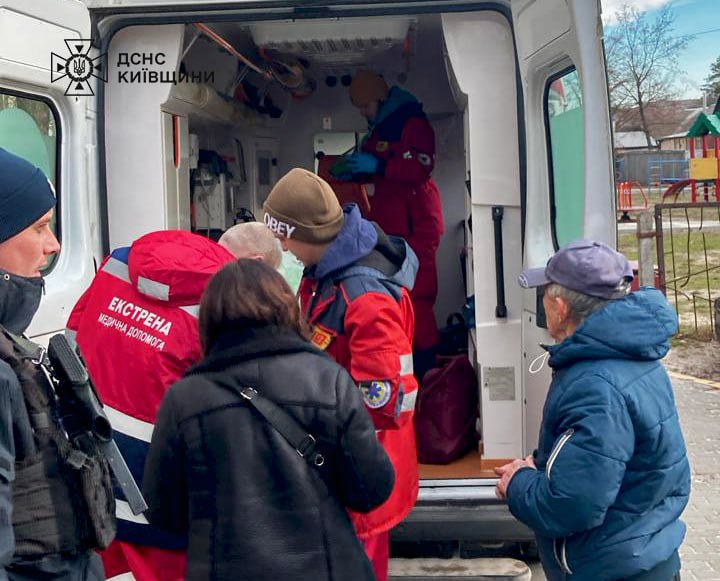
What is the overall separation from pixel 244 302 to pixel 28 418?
0.57 metres

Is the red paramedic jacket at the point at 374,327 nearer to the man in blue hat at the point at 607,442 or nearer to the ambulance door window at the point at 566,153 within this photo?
the man in blue hat at the point at 607,442

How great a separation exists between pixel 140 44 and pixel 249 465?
2.45 m

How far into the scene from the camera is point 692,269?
17656 mm

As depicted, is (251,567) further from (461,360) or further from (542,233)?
(461,360)

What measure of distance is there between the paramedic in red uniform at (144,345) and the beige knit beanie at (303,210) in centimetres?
31

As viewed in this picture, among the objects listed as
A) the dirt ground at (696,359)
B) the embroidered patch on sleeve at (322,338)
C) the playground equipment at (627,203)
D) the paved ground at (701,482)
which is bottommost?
the paved ground at (701,482)

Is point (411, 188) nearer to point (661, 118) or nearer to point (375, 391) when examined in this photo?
point (375, 391)

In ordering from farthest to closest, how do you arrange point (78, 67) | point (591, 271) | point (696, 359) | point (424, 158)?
point (696, 359), point (424, 158), point (78, 67), point (591, 271)

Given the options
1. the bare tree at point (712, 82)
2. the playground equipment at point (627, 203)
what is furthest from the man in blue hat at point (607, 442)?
the bare tree at point (712, 82)

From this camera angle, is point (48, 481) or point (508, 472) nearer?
point (48, 481)

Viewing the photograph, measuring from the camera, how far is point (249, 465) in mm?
2102

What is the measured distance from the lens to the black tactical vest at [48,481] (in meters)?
1.81

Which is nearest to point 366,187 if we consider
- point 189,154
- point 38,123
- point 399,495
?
point 189,154

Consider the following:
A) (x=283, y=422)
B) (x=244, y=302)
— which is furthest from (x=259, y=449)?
(x=244, y=302)
